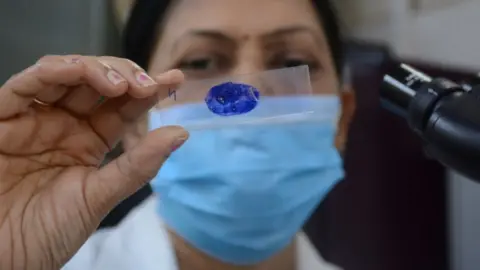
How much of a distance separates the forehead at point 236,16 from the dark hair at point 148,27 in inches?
1.1

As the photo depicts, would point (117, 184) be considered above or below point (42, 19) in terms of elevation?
above

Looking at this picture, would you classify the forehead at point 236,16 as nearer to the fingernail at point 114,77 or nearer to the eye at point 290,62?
the eye at point 290,62

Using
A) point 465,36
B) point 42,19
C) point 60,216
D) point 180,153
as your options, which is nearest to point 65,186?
point 60,216

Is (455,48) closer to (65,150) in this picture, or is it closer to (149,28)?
(149,28)

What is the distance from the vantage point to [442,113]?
20.1 inches

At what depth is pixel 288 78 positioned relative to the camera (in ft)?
2.13

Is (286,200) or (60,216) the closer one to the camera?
(60,216)

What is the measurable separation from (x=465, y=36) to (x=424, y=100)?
20.5 inches

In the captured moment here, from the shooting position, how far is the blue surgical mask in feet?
2.31

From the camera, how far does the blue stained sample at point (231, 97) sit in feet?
2.08

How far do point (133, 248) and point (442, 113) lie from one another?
1.75ft

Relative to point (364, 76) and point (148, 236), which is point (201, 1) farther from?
point (364, 76)

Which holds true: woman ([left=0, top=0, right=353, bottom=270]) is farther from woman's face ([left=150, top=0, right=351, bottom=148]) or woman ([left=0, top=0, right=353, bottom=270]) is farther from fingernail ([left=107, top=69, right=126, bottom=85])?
fingernail ([left=107, top=69, right=126, bottom=85])

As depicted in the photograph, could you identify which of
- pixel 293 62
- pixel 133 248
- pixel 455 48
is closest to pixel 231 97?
pixel 293 62
